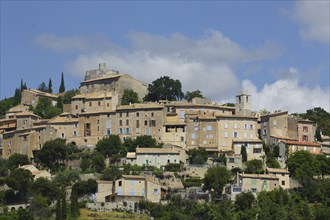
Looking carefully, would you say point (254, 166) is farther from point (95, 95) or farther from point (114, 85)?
point (114, 85)

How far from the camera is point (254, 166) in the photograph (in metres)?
79.6

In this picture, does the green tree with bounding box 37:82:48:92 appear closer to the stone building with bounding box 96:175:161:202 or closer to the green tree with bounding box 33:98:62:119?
the green tree with bounding box 33:98:62:119

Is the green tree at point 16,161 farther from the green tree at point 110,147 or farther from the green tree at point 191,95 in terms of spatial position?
the green tree at point 191,95

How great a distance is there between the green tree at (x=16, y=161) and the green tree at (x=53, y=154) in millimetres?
1499

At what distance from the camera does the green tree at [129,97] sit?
9588 centimetres

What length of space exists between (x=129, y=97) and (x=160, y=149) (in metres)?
16.2

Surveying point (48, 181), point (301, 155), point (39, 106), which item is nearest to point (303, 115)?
point (301, 155)

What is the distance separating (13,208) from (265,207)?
2169cm

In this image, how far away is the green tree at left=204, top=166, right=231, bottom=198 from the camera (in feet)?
245

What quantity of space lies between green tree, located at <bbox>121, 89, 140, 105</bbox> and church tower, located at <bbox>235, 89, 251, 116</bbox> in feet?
39.5

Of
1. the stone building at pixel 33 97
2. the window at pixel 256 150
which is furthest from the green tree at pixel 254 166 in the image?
the stone building at pixel 33 97

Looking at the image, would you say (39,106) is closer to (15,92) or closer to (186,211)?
(15,92)

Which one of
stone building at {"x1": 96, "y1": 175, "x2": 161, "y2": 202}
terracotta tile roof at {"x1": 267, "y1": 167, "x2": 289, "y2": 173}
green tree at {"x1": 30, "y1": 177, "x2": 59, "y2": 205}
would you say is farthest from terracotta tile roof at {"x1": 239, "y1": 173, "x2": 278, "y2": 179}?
green tree at {"x1": 30, "y1": 177, "x2": 59, "y2": 205}

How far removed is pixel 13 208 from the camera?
74.9m
